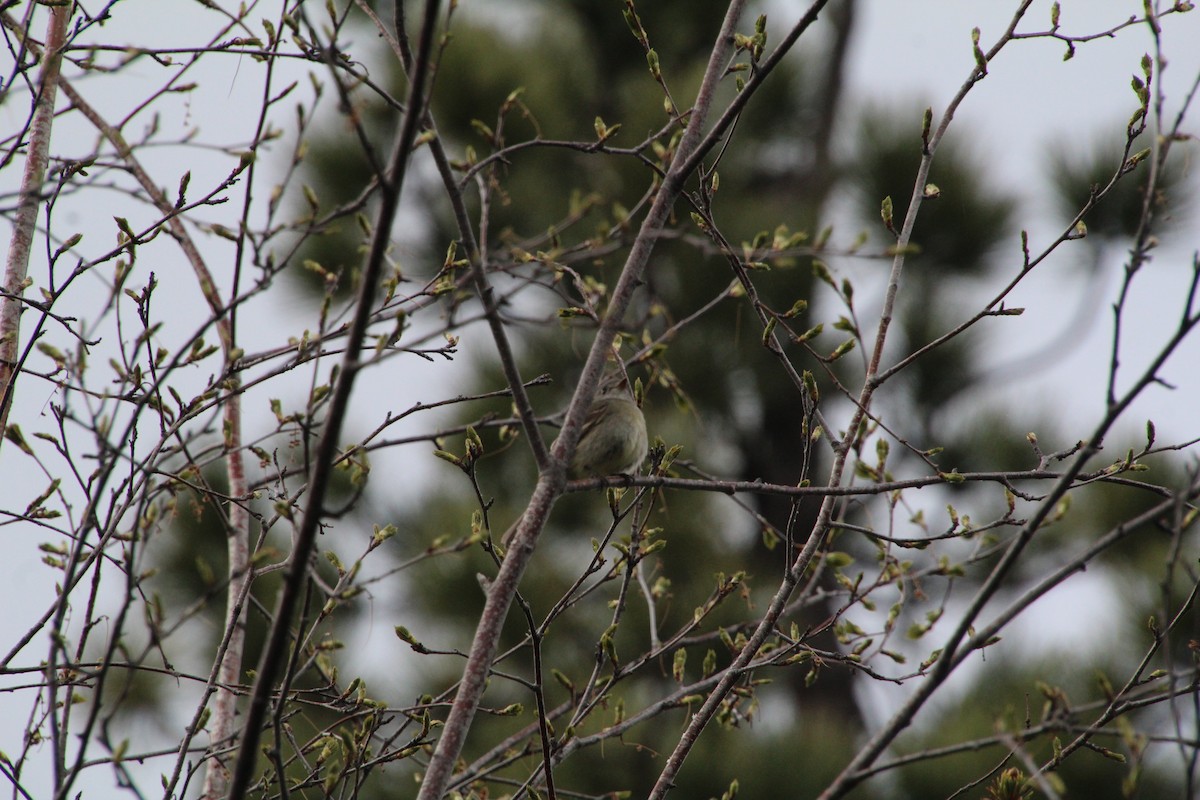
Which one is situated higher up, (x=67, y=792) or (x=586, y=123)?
(x=586, y=123)

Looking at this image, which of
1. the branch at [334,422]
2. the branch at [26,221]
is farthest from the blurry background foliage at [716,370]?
the branch at [334,422]

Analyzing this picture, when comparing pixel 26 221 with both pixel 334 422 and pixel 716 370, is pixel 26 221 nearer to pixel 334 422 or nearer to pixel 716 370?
pixel 334 422

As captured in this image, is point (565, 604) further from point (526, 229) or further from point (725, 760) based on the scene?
point (526, 229)

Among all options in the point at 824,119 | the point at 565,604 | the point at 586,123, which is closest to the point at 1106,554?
the point at 824,119

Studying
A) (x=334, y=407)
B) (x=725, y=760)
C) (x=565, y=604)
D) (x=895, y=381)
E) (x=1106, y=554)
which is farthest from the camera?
(x=895, y=381)

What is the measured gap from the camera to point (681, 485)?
2781 mm

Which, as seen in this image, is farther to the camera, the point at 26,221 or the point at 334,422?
the point at 26,221

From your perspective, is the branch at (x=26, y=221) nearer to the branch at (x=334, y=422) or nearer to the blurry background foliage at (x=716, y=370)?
the branch at (x=334, y=422)

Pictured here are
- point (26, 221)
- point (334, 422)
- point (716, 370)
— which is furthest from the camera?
point (716, 370)

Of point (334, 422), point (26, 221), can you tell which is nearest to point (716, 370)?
point (26, 221)

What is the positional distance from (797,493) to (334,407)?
1138mm

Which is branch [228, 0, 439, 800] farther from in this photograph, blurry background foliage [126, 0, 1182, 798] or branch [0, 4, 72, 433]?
blurry background foliage [126, 0, 1182, 798]

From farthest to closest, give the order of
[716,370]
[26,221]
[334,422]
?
[716,370] → [26,221] → [334,422]

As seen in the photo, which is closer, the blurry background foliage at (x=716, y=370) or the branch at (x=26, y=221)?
the branch at (x=26, y=221)
